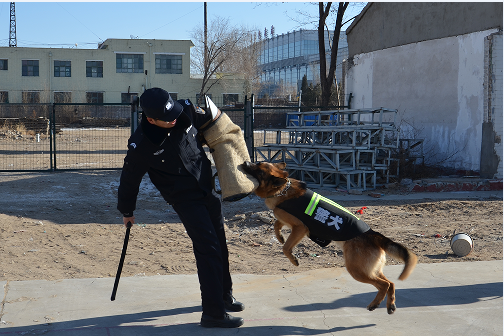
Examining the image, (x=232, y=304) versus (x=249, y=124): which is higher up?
(x=249, y=124)

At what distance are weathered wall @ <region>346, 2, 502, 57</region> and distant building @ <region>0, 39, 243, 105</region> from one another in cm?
3137

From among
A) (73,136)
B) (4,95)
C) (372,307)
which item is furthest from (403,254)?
(4,95)

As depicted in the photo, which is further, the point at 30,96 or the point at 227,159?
the point at 30,96

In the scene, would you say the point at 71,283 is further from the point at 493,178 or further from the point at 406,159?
the point at 493,178

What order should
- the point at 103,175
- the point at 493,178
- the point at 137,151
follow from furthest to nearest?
the point at 103,175
the point at 493,178
the point at 137,151

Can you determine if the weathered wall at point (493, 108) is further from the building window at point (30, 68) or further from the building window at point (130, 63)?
the building window at point (30, 68)

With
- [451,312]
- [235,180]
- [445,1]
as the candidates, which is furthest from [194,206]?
[445,1]

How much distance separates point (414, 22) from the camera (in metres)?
13.9

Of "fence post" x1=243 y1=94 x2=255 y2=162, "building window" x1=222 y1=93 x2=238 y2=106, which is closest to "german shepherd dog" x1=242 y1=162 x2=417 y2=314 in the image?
"fence post" x1=243 y1=94 x2=255 y2=162

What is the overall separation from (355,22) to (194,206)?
14968mm

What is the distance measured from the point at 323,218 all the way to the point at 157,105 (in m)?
1.66

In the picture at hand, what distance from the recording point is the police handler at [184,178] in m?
3.45

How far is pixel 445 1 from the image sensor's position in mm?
12641

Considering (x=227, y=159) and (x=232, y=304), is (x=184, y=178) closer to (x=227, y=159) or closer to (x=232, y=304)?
(x=227, y=159)
